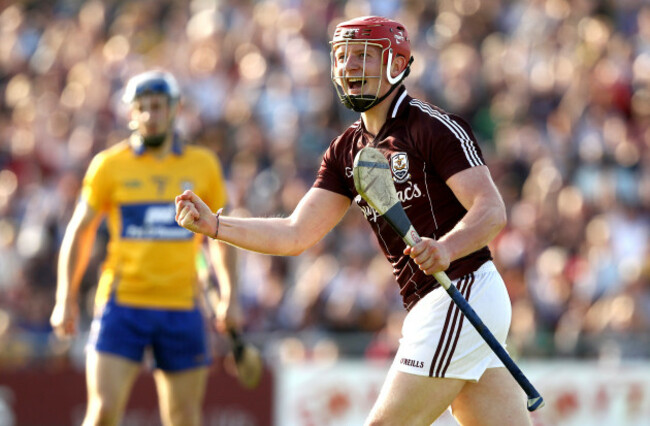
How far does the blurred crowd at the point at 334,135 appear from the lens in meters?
10.9

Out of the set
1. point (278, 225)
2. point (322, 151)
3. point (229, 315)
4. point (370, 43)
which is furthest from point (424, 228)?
point (322, 151)

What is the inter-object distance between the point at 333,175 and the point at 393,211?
30.7 inches

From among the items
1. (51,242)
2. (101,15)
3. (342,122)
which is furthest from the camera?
(101,15)

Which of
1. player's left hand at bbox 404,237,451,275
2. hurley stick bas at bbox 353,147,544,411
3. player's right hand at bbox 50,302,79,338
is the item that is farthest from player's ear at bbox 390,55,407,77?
player's right hand at bbox 50,302,79,338

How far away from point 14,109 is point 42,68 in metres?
0.79

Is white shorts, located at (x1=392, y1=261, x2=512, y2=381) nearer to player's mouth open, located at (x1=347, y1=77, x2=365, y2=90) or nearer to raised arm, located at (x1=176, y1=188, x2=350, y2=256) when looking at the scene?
raised arm, located at (x1=176, y1=188, x2=350, y2=256)

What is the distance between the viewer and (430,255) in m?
4.52

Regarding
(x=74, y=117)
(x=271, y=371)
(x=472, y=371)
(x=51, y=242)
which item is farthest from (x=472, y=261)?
(x=74, y=117)

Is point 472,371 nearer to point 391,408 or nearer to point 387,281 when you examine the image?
point 391,408

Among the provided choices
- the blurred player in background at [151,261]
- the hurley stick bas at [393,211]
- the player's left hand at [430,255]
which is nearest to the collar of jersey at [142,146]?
the blurred player in background at [151,261]

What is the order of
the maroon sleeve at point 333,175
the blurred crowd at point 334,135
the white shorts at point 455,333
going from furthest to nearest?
the blurred crowd at point 334,135, the maroon sleeve at point 333,175, the white shorts at point 455,333

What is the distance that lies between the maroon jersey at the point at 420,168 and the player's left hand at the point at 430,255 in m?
0.41

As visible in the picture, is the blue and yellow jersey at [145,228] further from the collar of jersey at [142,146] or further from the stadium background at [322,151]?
the stadium background at [322,151]

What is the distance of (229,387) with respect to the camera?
10.7 meters
